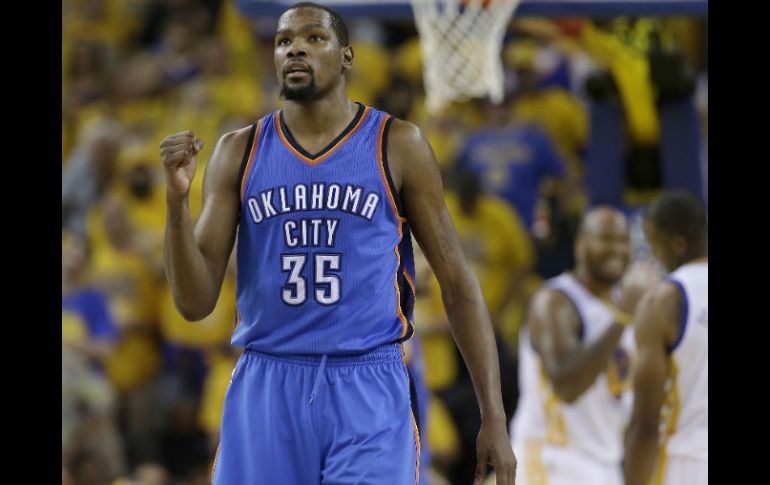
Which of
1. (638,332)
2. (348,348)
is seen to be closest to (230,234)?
(348,348)

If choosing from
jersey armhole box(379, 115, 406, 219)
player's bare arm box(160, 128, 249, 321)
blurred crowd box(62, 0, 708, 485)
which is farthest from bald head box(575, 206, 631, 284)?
player's bare arm box(160, 128, 249, 321)

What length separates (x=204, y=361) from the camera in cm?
924

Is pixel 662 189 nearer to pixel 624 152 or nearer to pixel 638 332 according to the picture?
pixel 624 152

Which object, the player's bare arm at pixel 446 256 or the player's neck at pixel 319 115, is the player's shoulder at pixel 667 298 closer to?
the player's bare arm at pixel 446 256

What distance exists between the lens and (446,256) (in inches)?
166

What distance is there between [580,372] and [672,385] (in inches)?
41.4

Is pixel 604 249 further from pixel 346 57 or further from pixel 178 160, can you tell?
pixel 178 160

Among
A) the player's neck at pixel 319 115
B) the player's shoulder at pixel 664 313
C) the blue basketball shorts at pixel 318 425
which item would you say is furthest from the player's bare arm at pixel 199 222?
the player's shoulder at pixel 664 313

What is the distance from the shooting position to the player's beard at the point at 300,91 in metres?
4.11

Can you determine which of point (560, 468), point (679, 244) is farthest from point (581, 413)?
point (679, 244)

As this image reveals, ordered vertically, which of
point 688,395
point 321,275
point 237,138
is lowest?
point 688,395

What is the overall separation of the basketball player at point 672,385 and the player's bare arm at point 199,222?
2.21m

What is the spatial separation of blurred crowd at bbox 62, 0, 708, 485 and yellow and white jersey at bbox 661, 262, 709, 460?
1.61 meters
